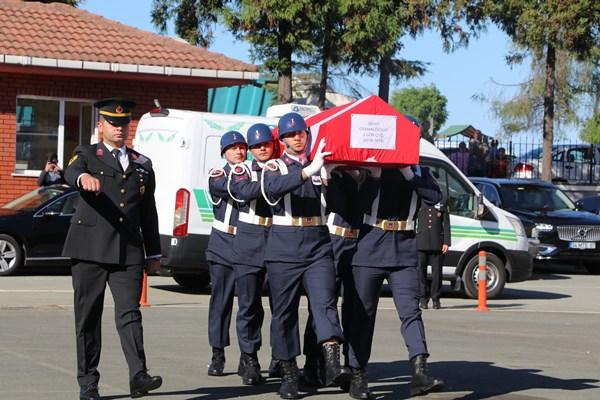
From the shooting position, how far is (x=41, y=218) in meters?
21.0

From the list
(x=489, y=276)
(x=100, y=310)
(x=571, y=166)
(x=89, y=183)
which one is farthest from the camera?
(x=571, y=166)

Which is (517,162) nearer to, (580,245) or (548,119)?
(548,119)

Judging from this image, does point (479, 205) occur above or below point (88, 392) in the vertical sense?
above

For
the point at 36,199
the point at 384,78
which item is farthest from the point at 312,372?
the point at 384,78

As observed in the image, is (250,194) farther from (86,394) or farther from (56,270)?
(56,270)

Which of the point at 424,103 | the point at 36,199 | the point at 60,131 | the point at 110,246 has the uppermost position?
the point at 424,103

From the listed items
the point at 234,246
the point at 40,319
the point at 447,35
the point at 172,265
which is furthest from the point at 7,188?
the point at 234,246

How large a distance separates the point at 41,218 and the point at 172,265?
4258mm

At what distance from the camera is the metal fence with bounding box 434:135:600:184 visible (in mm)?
39062

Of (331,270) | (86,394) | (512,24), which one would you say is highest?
(512,24)

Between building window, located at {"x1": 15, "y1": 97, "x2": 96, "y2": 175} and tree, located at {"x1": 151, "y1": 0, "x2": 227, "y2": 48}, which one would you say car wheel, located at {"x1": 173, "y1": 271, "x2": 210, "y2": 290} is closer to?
building window, located at {"x1": 15, "y1": 97, "x2": 96, "y2": 175}

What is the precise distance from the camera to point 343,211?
32.3 ft

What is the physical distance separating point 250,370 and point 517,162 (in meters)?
31.7

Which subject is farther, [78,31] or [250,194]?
[78,31]
